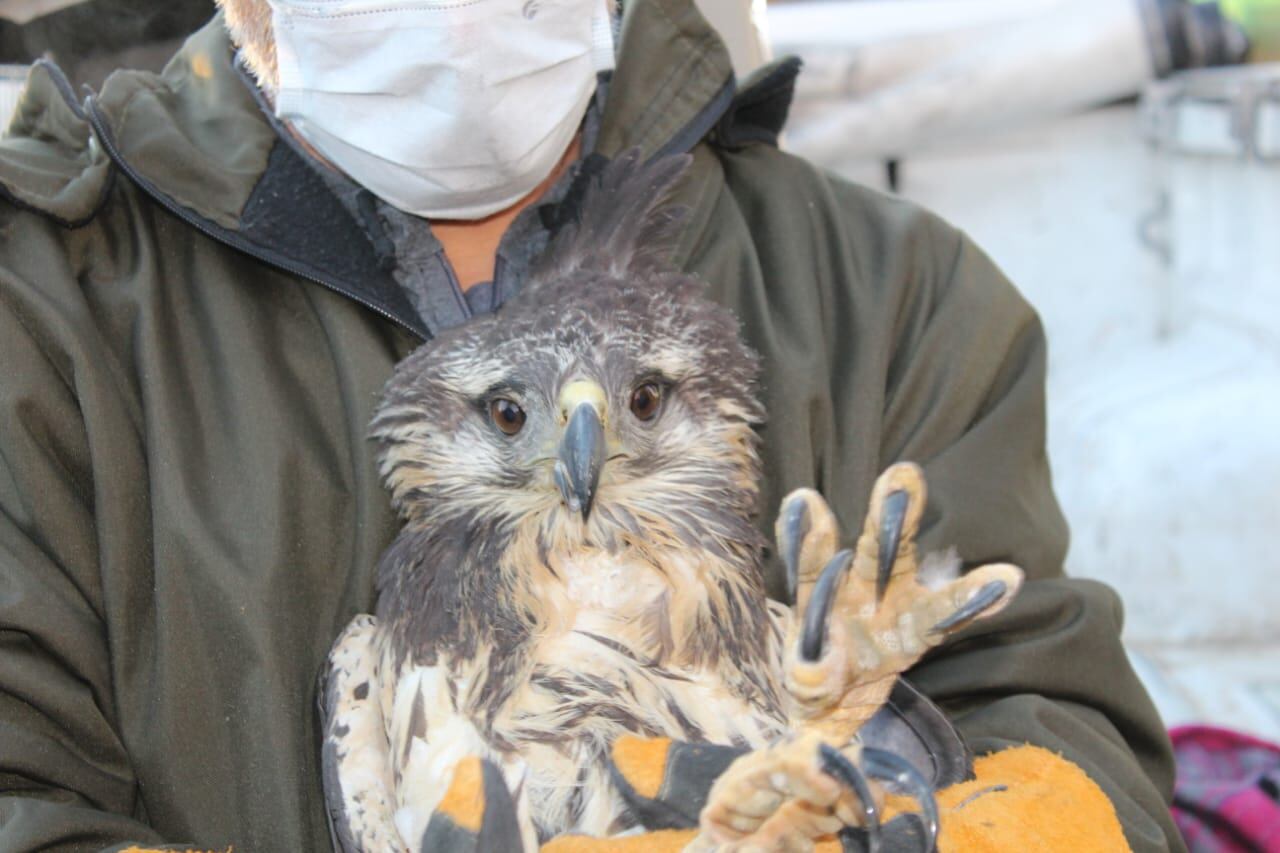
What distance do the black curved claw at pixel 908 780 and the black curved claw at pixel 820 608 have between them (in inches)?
5.5

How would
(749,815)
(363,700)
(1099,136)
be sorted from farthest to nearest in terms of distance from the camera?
(1099,136) → (363,700) → (749,815)

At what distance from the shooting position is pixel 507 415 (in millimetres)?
1876

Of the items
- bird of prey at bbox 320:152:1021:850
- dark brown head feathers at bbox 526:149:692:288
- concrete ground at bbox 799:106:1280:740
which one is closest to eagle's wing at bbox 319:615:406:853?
bird of prey at bbox 320:152:1021:850

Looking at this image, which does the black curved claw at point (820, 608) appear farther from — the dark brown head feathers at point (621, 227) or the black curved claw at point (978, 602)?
the dark brown head feathers at point (621, 227)

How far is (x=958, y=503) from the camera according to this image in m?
2.16

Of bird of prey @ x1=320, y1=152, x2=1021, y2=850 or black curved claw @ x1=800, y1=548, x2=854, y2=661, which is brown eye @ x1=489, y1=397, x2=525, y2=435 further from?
black curved claw @ x1=800, y1=548, x2=854, y2=661

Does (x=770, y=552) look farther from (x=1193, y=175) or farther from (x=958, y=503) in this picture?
(x=1193, y=175)

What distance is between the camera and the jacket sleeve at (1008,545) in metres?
2.09

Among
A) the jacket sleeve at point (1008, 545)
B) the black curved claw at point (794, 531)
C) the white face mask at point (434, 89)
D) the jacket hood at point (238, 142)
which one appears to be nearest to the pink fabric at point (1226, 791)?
the jacket sleeve at point (1008, 545)

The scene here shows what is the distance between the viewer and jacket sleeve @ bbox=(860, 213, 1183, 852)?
209 centimetres

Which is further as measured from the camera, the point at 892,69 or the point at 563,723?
the point at 892,69

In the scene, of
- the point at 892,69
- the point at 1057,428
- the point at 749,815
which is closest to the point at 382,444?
the point at 749,815

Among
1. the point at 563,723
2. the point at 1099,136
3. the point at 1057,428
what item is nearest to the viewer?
the point at 563,723

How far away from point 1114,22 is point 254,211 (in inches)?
161
